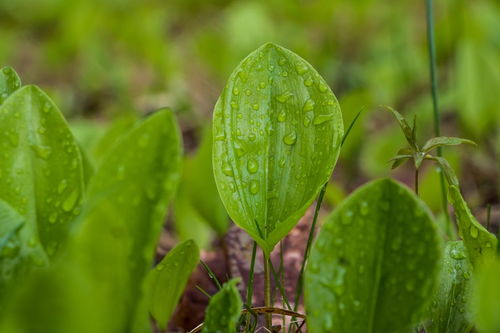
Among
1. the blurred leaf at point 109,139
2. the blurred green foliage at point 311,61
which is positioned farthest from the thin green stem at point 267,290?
the blurred green foliage at point 311,61

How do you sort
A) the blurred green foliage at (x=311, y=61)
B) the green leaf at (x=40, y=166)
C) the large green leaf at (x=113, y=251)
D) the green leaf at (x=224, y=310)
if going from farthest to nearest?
the blurred green foliage at (x=311, y=61) → the green leaf at (x=40, y=166) → the green leaf at (x=224, y=310) → the large green leaf at (x=113, y=251)

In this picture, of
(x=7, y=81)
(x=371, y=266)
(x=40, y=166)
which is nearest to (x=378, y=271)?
(x=371, y=266)

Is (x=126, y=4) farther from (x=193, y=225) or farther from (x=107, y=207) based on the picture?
(x=107, y=207)

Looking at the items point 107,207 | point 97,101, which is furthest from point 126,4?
point 107,207

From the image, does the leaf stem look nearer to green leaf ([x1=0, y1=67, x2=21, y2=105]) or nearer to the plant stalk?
the plant stalk

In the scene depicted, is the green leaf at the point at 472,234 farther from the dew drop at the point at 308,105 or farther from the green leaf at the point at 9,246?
the green leaf at the point at 9,246

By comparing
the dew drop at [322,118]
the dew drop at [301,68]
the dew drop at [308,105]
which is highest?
the dew drop at [301,68]

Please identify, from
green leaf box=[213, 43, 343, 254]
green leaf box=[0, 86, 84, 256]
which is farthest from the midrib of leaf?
green leaf box=[0, 86, 84, 256]
